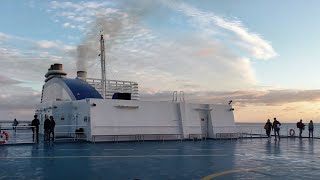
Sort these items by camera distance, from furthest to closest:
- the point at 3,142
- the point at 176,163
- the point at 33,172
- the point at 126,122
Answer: the point at 126,122, the point at 3,142, the point at 176,163, the point at 33,172

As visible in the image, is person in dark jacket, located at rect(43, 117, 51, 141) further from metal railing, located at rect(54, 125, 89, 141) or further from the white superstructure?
the white superstructure

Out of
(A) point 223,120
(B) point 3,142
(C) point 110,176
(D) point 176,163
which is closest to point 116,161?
(D) point 176,163

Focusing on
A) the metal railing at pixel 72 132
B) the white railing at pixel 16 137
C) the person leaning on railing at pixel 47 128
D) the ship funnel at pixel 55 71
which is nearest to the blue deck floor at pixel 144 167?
the white railing at pixel 16 137

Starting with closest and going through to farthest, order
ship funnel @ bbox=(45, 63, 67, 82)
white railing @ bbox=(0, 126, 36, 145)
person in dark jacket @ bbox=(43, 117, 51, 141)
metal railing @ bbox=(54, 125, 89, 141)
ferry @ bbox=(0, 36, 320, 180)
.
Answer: ferry @ bbox=(0, 36, 320, 180) < white railing @ bbox=(0, 126, 36, 145) < person in dark jacket @ bbox=(43, 117, 51, 141) < metal railing @ bbox=(54, 125, 89, 141) < ship funnel @ bbox=(45, 63, 67, 82)

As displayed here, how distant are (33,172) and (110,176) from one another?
278cm

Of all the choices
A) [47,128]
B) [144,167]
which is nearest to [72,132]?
[47,128]

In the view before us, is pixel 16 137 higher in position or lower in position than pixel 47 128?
lower

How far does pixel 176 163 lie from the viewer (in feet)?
48.4

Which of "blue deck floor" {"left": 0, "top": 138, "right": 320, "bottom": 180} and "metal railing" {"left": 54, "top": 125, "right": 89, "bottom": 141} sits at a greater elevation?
"metal railing" {"left": 54, "top": 125, "right": 89, "bottom": 141}

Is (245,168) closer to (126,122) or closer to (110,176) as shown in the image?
(110,176)

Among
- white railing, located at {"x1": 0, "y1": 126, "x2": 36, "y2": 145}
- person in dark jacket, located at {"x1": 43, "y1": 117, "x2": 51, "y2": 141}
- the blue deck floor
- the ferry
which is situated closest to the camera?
the blue deck floor

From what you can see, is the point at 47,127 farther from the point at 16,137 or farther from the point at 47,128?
the point at 16,137

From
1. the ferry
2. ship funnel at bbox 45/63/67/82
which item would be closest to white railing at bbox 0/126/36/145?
the ferry

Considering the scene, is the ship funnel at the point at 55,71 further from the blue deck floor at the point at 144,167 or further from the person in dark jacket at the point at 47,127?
the blue deck floor at the point at 144,167
